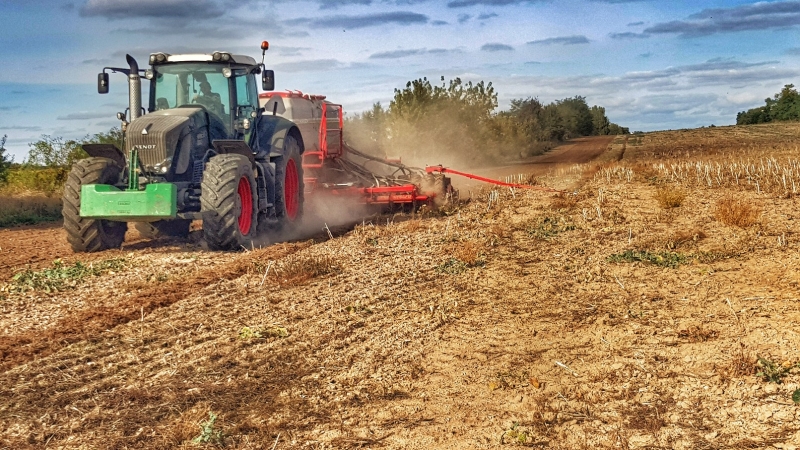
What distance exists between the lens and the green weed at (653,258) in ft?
29.7

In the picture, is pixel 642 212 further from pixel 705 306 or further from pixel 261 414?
pixel 261 414

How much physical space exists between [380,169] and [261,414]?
12.4 m

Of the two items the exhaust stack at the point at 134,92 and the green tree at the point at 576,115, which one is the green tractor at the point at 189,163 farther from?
the green tree at the point at 576,115

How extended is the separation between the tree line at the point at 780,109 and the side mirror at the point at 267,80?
6763 centimetres

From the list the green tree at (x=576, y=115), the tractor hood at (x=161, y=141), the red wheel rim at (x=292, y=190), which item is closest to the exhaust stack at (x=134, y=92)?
the tractor hood at (x=161, y=141)

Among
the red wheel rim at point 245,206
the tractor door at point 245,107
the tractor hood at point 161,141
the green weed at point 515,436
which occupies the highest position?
the tractor door at point 245,107

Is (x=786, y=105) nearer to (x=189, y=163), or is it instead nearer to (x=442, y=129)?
(x=442, y=129)

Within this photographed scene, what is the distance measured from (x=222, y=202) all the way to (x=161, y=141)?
126cm

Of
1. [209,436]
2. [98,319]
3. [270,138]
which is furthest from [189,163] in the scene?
[209,436]

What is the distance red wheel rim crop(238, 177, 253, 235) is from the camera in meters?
11.6

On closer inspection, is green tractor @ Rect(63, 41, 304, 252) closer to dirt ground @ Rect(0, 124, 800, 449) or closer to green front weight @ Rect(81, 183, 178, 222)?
green front weight @ Rect(81, 183, 178, 222)

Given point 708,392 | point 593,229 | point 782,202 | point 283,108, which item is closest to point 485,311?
point 708,392

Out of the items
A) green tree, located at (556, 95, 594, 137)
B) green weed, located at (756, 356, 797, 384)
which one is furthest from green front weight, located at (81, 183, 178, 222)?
green tree, located at (556, 95, 594, 137)

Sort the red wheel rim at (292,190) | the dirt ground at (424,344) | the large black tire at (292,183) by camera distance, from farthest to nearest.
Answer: the red wheel rim at (292,190), the large black tire at (292,183), the dirt ground at (424,344)
